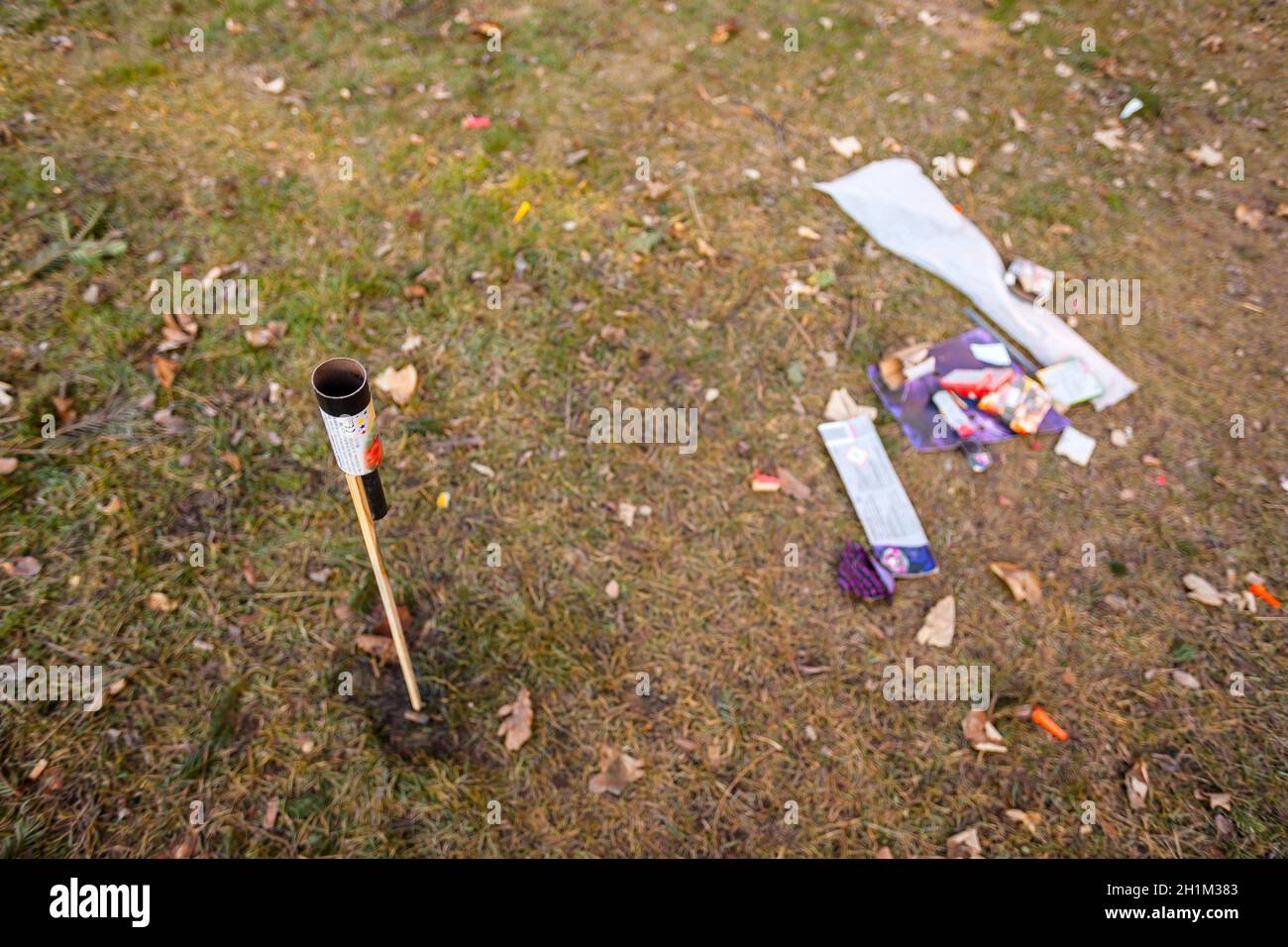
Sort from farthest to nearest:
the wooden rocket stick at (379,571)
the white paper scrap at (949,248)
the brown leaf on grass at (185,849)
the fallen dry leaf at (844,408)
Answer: the white paper scrap at (949,248) < the fallen dry leaf at (844,408) < the brown leaf on grass at (185,849) < the wooden rocket stick at (379,571)

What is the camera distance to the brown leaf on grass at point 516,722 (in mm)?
2738

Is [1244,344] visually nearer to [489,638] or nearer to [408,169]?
[489,638]

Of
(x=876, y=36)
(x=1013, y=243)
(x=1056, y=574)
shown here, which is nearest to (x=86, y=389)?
(x=1056, y=574)

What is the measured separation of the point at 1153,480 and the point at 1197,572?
555 mm

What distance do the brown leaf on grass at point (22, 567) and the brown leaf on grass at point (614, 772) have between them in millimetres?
2467

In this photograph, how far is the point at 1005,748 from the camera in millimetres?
2893

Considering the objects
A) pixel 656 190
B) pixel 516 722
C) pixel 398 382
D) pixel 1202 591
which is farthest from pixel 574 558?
pixel 1202 591

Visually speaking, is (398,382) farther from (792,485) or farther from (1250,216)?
(1250,216)

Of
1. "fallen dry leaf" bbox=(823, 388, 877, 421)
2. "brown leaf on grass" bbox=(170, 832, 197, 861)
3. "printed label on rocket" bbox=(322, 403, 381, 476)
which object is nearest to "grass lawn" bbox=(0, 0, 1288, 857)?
"brown leaf on grass" bbox=(170, 832, 197, 861)

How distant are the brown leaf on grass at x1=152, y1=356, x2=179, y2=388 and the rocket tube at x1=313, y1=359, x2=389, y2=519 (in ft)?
7.75

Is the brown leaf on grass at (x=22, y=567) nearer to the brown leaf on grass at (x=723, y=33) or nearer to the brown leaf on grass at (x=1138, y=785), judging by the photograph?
the brown leaf on grass at (x=1138, y=785)

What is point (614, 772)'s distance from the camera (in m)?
2.73

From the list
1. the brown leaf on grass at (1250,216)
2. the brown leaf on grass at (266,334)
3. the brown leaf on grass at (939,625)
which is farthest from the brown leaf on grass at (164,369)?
the brown leaf on grass at (1250,216)

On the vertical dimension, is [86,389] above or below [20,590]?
above
